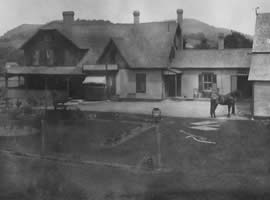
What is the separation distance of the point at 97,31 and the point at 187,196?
8.48ft

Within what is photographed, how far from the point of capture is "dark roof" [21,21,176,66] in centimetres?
518

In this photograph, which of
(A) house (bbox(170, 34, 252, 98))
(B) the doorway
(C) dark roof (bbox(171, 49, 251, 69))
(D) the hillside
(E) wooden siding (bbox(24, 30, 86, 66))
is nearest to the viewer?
(D) the hillside

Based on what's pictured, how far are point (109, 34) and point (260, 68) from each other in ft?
9.86

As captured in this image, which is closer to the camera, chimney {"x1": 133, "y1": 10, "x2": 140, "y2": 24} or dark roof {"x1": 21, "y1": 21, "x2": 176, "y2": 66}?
chimney {"x1": 133, "y1": 10, "x2": 140, "y2": 24}

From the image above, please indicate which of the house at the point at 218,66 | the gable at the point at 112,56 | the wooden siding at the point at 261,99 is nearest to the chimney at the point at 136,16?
the gable at the point at 112,56

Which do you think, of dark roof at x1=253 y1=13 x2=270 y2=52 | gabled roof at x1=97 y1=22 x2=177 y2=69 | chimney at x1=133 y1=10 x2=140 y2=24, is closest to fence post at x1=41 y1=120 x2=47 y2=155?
gabled roof at x1=97 y1=22 x2=177 y2=69

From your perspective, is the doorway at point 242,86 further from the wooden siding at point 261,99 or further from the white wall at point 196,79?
the wooden siding at point 261,99

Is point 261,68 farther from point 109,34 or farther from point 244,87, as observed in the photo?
point 109,34

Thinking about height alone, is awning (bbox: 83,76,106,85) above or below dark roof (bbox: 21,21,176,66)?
below

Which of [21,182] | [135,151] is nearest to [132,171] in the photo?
[135,151]

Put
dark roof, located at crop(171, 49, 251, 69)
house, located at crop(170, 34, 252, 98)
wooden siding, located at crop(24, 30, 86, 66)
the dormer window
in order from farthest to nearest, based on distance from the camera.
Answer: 1. dark roof, located at crop(171, 49, 251, 69)
2. house, located at crop(170, 34, 252, 98)
3. the dormer window
4. wooden siding, located at crop(24, 30, 86, 66)

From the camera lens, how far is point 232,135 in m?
5.27

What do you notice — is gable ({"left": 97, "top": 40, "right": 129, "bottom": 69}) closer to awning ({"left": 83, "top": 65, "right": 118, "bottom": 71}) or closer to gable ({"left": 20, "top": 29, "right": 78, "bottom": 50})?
awning ({"left": 83, "top": 65, "right": 118, "bottom": 71})

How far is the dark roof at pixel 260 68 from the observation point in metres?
6.80
